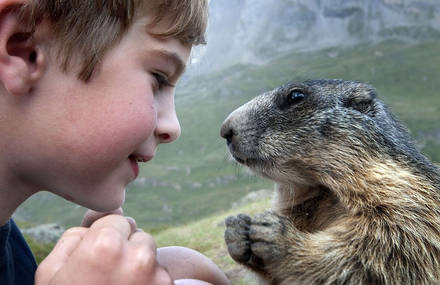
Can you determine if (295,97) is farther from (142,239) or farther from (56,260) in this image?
(56,260)

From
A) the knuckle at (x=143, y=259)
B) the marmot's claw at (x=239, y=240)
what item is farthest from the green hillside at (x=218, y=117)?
the knuckle at (x=143, y=259)

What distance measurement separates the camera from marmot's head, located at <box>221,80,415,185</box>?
2.01 meters

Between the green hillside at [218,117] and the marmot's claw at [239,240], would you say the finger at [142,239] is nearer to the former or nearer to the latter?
the marmot's claw at [239,240]

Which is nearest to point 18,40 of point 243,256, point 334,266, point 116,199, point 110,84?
point 110,84

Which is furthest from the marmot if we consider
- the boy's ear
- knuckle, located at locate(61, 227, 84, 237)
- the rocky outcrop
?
the rocky outcrop

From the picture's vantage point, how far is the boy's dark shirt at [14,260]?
2.03m

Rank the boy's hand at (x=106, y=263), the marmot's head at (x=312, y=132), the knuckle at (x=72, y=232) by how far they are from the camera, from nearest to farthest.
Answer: the boy's hand at (x=106, y=263), the knuckle at (x=72, y=232), the marmot's head at (x=312, y=132)

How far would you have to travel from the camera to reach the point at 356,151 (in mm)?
2020

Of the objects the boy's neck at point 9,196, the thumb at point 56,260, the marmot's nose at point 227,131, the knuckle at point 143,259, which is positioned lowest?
the boy's neck at point 9,196

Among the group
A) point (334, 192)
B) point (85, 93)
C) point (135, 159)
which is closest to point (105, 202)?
point (135, 159)

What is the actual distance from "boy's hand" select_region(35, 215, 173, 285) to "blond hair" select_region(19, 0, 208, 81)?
68cm

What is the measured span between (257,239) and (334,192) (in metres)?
0.53

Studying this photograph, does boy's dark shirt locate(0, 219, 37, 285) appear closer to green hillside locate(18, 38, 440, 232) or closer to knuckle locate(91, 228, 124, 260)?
knuckle locate(91, 228, 124, 260)

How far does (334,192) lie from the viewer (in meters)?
1.91
